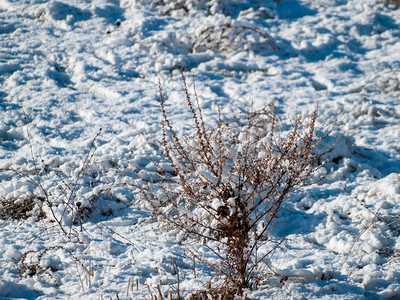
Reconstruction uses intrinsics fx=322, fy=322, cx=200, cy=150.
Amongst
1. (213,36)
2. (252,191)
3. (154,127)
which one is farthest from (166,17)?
(252,191)

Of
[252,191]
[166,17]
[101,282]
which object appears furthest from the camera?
[166,17]

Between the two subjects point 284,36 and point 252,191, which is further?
point 284,36

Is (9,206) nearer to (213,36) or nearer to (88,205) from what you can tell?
(88,205)

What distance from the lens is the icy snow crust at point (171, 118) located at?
2793mm

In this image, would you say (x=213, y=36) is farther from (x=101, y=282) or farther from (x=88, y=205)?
(x=101, y=282)

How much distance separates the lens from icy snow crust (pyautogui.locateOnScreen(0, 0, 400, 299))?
279 centimetres

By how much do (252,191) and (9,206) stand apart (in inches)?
114

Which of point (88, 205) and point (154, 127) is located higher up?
point (154, 127)

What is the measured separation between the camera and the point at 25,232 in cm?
336

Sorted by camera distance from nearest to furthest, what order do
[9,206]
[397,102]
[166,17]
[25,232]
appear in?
1. [25,232]
2. [9,206]
3. [397,102]
4. [166,17]

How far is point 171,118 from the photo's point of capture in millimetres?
5699

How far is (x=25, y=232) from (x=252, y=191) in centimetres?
250

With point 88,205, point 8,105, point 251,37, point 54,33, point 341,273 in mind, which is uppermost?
Result: point 54,33

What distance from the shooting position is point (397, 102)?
583 centimetres
